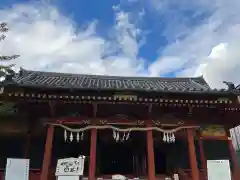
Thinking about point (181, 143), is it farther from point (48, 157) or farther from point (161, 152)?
point (48, 157)

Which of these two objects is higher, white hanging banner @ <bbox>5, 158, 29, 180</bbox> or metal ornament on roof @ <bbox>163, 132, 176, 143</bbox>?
metal ornament on roof @ <bbox>163, 132, 176, 143</bbox>

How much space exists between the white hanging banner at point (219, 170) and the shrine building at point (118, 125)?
405 mm

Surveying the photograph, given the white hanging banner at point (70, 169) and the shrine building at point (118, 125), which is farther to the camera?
the shrine building at point (118, 125)

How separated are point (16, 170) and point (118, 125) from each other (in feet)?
10.8

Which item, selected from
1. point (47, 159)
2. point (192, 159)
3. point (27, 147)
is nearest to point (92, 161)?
point (47, 159)

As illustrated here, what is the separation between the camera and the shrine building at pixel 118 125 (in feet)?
25.4

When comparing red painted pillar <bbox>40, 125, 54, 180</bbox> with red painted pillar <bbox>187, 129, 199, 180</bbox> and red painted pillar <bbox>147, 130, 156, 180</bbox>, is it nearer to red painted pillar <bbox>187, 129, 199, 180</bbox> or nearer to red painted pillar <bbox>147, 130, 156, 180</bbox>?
red painted pillar <bbox>147, 130, 156, 180</bbox>

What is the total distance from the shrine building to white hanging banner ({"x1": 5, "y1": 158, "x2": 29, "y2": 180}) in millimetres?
472

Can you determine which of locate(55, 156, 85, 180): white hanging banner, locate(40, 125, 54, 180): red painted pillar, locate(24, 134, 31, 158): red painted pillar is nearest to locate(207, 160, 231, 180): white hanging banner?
locate(55, 156, 85, 180): white hanging banner

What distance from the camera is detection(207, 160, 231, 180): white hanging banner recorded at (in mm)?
7617

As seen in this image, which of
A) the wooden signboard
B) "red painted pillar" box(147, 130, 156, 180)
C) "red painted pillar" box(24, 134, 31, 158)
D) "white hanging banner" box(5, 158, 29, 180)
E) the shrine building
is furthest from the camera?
the wooden signboard

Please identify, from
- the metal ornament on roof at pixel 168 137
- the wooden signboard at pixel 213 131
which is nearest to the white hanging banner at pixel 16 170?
the metal ornament on roof at pixel 168 137

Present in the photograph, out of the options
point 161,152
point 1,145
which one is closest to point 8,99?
point 1,145

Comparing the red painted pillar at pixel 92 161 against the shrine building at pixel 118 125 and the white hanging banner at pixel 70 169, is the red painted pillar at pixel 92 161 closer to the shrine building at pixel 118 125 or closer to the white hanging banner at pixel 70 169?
the shrine building at pixel 118 125
